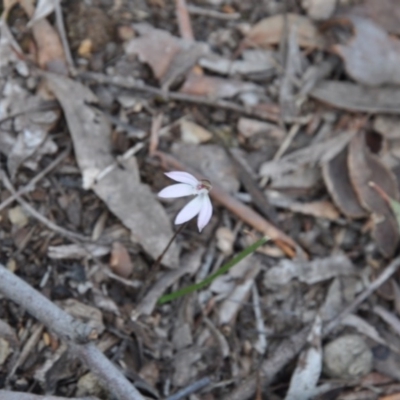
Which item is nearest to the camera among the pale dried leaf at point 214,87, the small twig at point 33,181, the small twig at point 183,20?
the small twig at point 33,181

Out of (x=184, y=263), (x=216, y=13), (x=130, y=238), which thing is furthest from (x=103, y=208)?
(x=216, y=13)

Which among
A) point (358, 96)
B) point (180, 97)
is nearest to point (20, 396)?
point (180, 97)

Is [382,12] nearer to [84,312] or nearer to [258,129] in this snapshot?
[258,129]

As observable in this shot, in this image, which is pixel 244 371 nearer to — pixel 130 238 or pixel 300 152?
pixel 130 238

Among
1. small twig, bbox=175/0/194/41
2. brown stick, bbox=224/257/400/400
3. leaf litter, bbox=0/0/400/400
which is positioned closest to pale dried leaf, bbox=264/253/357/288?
leaf litter, bbox=0/0/400/400

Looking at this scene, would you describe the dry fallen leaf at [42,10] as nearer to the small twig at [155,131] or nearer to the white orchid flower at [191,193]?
the small twig at [155,131]

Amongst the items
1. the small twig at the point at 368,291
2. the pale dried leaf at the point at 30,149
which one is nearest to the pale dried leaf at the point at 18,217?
the pale dried leaf at the point at 30,149
